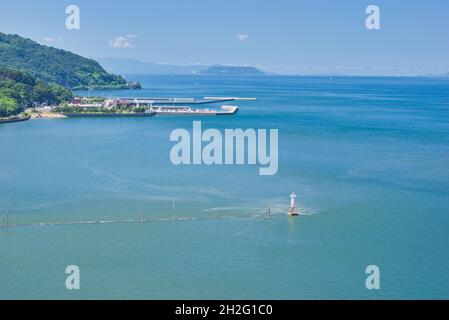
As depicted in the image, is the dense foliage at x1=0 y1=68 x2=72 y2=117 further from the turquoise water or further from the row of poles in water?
the row of poles in water

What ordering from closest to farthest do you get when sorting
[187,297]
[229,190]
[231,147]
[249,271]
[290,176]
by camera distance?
[187,297], [249,271], [229,190], [290,176], [231,147]

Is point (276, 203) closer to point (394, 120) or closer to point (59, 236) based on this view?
point (59, 236)

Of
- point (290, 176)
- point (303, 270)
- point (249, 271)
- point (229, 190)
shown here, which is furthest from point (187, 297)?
point (290, 176)

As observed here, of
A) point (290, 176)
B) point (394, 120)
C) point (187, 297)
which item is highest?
point (394, 120)

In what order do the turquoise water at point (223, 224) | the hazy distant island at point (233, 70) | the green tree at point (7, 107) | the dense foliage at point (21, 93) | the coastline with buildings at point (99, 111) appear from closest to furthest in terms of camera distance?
the turquoise water at point (223, 224), the green tree at point (7, 107), the dense foliage at point (21, 93), the coastline with buildings at point (99, 111), the hazy distant island at point (233, 70)

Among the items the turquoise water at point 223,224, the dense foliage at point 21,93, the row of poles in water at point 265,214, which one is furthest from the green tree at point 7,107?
the row of poles in water at point 265,214

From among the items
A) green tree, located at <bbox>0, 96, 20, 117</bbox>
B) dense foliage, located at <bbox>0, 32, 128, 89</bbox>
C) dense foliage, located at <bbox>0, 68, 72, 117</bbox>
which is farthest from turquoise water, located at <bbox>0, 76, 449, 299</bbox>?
dense foliage, located at <bbox>0, 32, 128, 89</bbox>

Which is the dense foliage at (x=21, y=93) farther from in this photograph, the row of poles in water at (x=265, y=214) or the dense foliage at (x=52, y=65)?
the row of poles in water at (x=265, y=214)
